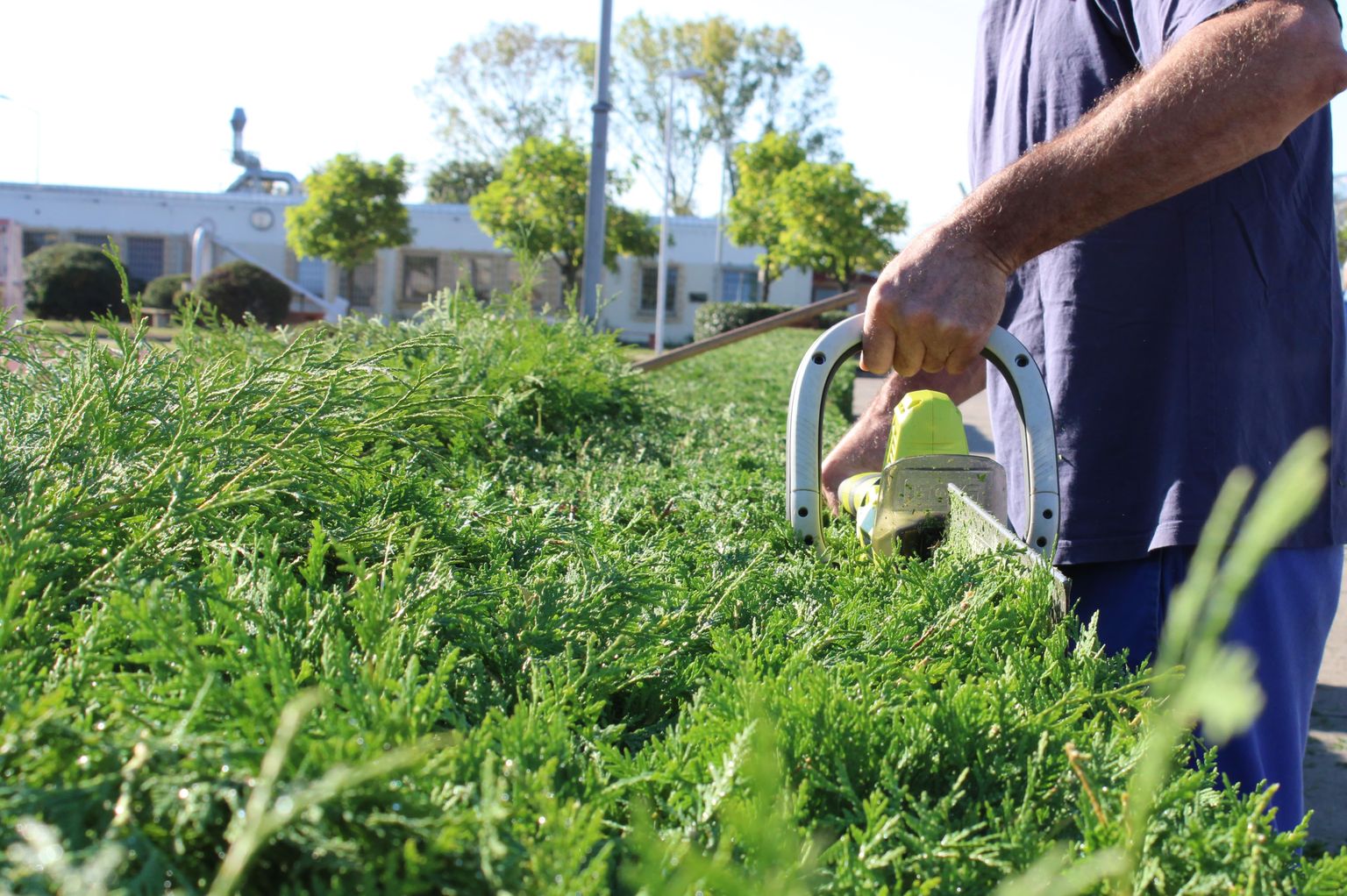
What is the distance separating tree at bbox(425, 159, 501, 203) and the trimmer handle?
6899cm

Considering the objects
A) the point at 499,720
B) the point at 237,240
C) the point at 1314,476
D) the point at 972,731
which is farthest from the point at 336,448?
→ the point at 237,240

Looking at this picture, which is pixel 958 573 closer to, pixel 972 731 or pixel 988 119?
pixel 972 731

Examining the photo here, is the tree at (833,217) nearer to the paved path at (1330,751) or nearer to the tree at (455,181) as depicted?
the paved path at (1330,751)

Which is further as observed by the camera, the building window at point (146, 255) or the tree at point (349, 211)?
the building window at point (146, 255)

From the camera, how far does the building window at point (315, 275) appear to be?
49.2 m

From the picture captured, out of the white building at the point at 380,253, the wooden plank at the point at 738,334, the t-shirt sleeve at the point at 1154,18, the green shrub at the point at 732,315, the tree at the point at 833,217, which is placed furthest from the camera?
the white building at the point at 380,253

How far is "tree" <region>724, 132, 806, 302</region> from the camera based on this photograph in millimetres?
39406

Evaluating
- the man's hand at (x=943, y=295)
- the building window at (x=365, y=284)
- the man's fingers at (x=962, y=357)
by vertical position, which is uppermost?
the building window at (x=365, y=284)

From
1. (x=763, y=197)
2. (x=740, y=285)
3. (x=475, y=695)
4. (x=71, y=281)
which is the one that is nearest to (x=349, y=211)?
(x=71, y=281)

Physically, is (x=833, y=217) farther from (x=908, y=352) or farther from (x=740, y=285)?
(x=908, y=352)

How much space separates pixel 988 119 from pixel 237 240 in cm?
4715

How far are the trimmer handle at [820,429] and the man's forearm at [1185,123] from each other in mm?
218

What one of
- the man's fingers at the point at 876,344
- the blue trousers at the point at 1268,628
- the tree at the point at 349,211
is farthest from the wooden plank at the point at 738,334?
the tree at the point at 349,211

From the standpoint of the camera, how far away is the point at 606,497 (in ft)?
7.35
